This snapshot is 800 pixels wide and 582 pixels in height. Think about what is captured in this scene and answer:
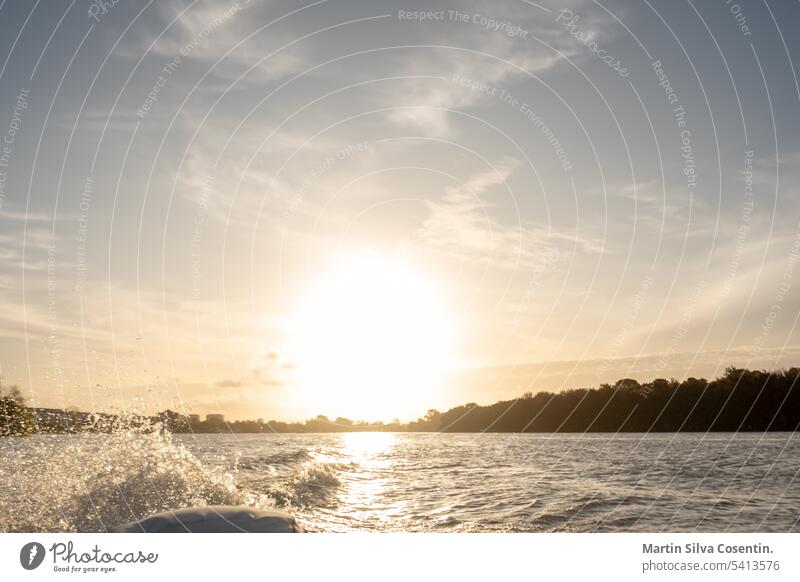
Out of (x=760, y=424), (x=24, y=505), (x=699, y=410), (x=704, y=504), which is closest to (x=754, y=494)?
A: (x=704, y=504)

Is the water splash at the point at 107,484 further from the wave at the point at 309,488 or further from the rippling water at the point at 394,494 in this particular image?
the wave at the point at 309,488

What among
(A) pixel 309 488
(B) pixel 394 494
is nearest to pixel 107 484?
(A) pixel 309 488

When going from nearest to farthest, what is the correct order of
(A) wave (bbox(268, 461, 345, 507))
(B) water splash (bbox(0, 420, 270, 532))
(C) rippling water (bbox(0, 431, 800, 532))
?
(B) water splash (bbox(0, 420, 270, 532))
(C) rippling water (bbox(0, 431, 800, 532))
(A) wave (bbox(268, 461, 345, 507))

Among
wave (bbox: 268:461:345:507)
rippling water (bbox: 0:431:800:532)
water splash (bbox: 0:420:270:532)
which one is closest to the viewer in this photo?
water splash (bbox: 0:420:270:532)

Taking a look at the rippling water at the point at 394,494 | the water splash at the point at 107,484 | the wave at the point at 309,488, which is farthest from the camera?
the wave at the point at 309,488

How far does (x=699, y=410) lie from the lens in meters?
95.1

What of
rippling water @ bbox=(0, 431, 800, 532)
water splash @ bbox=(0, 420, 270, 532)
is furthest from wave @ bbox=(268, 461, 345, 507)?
water splash @ bbox=(0, 420, 270, 532)

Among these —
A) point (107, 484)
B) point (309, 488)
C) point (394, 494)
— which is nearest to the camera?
point (107, 484)

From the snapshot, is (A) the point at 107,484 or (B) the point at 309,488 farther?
(B) the point at 309,488

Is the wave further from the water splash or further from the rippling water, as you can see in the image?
the water splash

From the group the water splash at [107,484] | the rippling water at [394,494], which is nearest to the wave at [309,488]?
the rippling water at [394,494]

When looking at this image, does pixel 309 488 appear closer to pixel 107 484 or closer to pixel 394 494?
pixel 394 494
